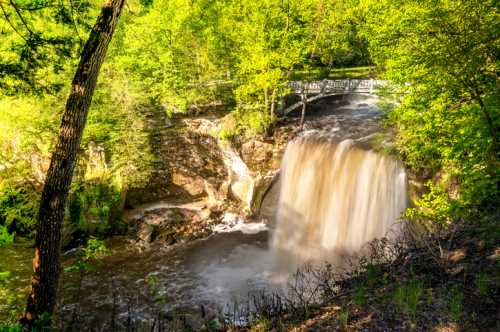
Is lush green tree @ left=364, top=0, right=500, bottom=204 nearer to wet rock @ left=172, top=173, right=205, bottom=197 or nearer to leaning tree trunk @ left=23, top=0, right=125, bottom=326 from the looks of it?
leaning tree trunk @ left=23, top=0, right=125, bottom=326

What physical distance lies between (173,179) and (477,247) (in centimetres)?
1364

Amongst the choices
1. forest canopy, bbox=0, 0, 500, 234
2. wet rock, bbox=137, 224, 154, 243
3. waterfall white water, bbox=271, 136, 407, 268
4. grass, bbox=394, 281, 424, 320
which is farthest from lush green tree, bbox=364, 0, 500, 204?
wet rock, bbox=137, 224, 154, 243

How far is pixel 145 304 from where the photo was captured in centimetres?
1147

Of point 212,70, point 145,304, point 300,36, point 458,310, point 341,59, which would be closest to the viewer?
point 458,310

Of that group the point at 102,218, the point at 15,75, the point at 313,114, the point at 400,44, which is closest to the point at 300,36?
the point at 313,114

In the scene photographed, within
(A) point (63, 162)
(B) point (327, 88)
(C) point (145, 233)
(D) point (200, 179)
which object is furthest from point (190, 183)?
(A) point (63, 162)

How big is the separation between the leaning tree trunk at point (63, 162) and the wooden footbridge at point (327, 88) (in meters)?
16.3

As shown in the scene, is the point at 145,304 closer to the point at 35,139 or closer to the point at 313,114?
the point at 35,139

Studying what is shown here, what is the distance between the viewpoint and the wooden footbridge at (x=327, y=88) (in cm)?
2059

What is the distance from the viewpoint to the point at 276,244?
626 inches

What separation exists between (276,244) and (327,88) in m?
10.6

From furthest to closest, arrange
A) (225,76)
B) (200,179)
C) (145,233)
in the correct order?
(225,76) → (200,179) → (145,233)

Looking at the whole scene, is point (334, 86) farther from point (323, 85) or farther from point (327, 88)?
point (323, 85)

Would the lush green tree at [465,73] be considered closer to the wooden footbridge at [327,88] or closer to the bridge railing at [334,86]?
the wooden footbridge at [327,88]
